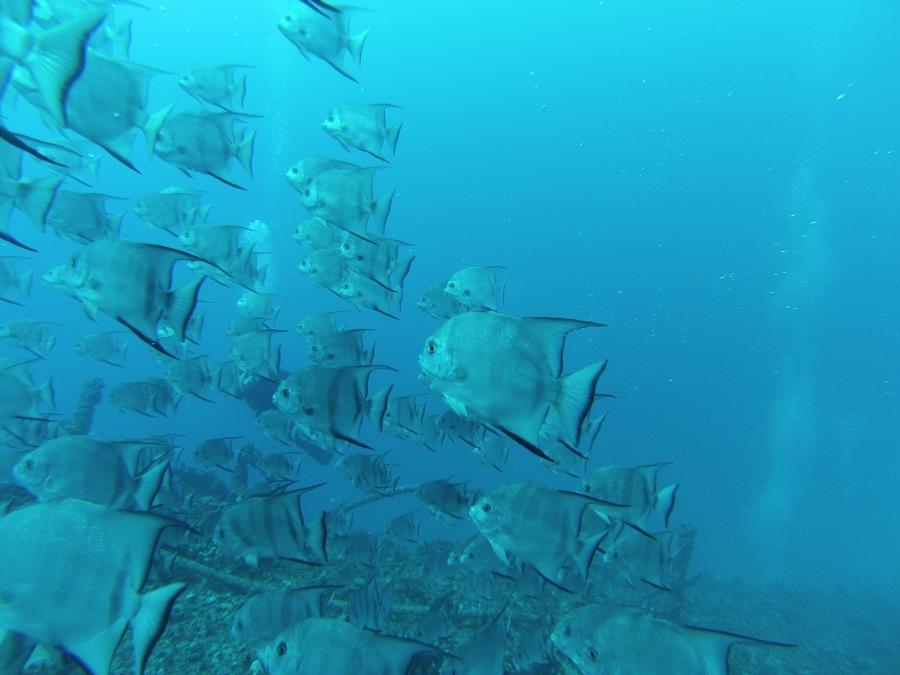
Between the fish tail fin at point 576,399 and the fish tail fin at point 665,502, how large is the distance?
2254mm

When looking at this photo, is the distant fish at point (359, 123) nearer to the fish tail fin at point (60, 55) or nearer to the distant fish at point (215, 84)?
the distant fish at point (215, 84)

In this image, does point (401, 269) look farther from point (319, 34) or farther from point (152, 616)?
point (152, 616)

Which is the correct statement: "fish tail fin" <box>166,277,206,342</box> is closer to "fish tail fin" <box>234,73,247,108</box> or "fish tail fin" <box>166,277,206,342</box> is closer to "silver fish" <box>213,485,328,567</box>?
"silver fish" <box>213,485,328,567</box>

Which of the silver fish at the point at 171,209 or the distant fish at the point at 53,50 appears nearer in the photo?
the distant fish at the point at 53,50

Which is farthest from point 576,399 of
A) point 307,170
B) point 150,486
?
point 307,170

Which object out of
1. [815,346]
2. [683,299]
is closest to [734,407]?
[815,346]

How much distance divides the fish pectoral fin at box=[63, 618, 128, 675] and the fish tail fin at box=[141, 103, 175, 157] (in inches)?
123

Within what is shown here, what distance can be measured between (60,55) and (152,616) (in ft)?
8.64

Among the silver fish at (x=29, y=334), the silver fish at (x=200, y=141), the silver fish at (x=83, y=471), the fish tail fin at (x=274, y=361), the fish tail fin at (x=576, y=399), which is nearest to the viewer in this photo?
the fish tail fin at (x=576, y=399)

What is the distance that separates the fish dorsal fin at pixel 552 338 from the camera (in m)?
2.40

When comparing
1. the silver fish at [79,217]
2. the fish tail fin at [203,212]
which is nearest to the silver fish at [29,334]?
the silver fish at [79,217]

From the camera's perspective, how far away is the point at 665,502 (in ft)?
13.5

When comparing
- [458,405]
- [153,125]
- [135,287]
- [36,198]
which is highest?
[153,125]

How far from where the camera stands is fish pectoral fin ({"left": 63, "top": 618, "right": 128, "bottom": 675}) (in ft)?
6.69
